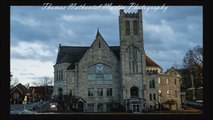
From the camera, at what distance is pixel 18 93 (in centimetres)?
591

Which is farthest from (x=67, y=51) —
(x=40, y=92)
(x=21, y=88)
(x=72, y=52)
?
(x=72, y=52)

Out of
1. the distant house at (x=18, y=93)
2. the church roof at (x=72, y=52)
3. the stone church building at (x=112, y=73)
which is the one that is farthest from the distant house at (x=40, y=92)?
the stone church building at (x=112, y=73)

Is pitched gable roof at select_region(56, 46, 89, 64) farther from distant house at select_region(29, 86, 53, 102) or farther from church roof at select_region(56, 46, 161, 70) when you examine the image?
distant house at select_region(29, 86, 53, 102)

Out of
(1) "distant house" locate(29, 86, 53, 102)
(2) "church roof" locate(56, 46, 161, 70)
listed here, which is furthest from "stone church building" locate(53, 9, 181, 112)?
(1) "distant house" locate(29, 86, 53, 102)

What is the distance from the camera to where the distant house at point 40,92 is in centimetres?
713

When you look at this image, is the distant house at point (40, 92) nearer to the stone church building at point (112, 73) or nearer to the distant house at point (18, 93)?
the distant house at point (18, 93)

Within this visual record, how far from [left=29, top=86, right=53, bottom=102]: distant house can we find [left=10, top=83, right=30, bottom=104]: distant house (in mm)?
221
